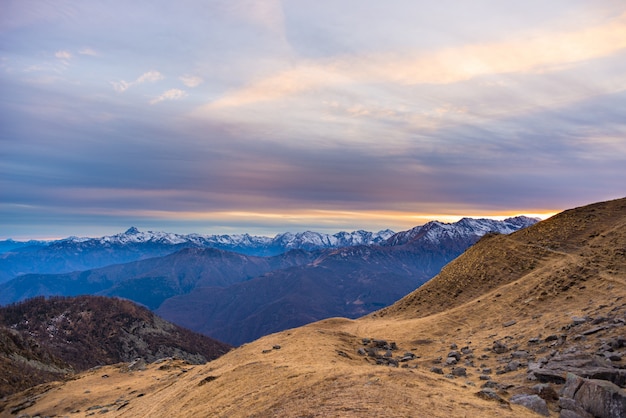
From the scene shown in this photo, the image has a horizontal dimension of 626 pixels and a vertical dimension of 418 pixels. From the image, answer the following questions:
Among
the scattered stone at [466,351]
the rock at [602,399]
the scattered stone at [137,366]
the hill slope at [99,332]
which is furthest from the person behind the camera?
the hill slope at [99,332]

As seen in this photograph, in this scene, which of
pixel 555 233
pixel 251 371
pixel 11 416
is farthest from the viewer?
pixel 555 233

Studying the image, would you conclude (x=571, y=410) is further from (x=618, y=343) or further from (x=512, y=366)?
(x=618, y=343)

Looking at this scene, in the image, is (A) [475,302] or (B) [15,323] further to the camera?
(B) [15,323]

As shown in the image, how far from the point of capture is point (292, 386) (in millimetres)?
16250

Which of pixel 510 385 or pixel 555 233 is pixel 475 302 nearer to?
pixel 555 233

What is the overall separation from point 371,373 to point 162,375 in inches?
1008

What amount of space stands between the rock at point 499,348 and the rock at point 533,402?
1050cm

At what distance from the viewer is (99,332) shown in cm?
15025

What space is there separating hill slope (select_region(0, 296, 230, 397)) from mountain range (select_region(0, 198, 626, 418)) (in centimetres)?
10963

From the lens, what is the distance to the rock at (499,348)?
25.4m

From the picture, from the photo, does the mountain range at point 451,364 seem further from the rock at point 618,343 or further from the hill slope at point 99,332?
the hill slope at point 99,332

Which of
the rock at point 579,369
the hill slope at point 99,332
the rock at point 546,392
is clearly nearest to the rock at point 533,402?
the rock at point 546,392

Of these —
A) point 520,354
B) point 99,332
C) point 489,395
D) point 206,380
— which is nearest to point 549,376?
point 489,395

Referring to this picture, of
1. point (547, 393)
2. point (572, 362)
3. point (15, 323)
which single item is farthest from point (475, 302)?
point (15, 323)
